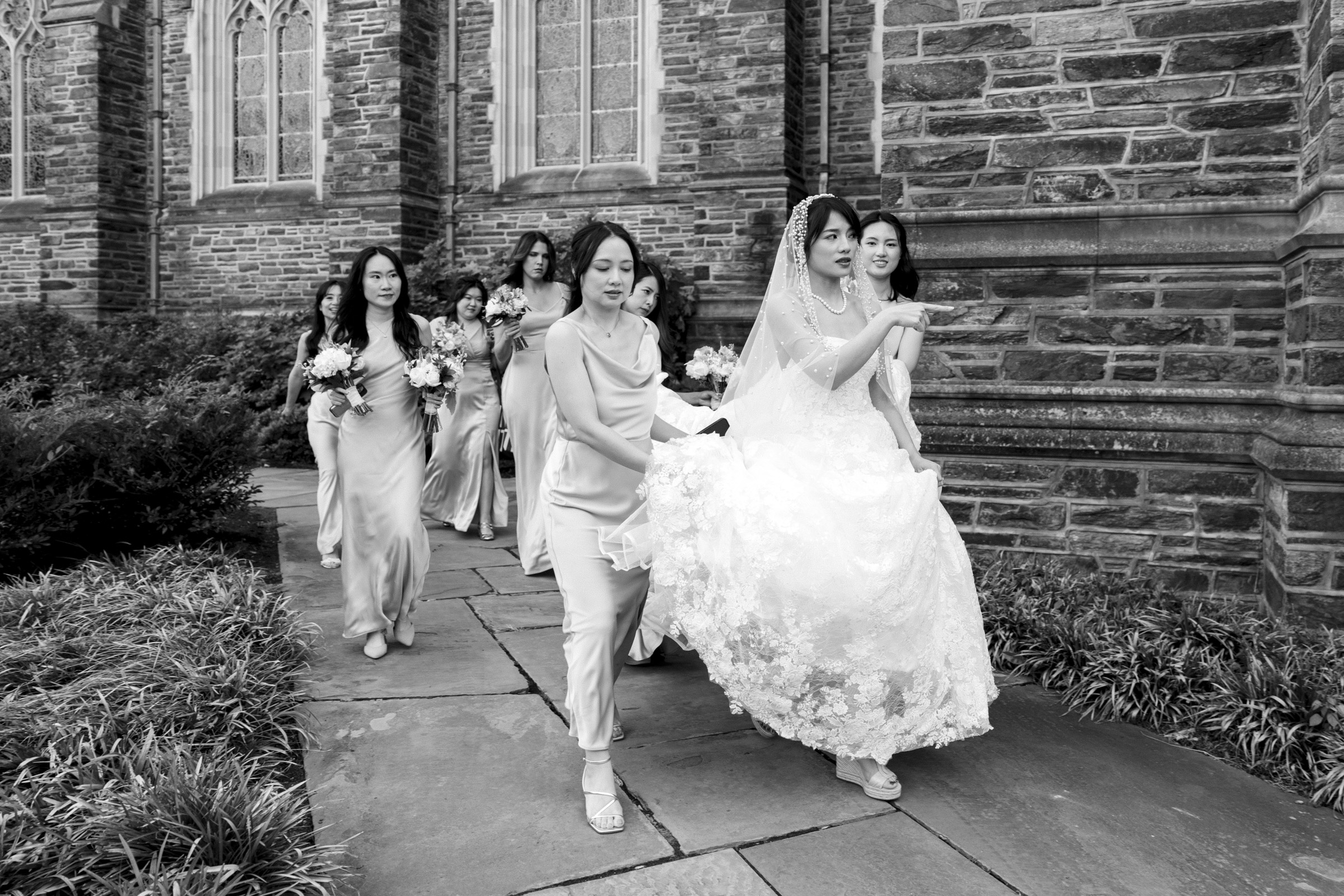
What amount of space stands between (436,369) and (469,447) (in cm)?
296

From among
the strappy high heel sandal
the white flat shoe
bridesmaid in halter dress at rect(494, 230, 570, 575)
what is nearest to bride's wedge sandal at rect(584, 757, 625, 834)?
the strappy high heel sandal

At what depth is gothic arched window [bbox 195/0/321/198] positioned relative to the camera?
15398 millimetres

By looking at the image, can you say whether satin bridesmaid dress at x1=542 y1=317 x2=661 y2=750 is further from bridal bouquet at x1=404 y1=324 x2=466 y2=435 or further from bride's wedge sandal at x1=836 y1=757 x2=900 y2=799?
bridal bouquet at x1=404 y1=324 x2=466 y2=435

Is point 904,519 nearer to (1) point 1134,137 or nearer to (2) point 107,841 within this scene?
(2) point 107,841

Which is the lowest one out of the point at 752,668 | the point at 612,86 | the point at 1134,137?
the point at 752,668

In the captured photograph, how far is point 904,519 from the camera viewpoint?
3.48 m

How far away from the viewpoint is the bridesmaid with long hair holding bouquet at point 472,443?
320 inches

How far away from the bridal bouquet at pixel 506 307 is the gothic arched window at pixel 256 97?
957 cm

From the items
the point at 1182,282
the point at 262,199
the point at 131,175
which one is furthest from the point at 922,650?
the point at 131,175

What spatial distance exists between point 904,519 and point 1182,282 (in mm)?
3585

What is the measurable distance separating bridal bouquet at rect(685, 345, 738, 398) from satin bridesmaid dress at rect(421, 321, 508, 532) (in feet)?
6.10

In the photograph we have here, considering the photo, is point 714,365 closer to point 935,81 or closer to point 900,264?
point 900,264

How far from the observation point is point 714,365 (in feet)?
23.0

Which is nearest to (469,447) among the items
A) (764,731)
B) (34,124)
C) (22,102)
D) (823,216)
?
(764,731)
